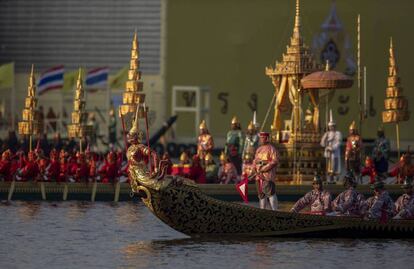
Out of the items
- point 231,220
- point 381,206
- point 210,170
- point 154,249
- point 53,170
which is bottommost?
point 154,249

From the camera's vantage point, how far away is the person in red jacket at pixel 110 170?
42.3 meters

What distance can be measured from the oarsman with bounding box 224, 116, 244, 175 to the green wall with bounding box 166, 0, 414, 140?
17.9m

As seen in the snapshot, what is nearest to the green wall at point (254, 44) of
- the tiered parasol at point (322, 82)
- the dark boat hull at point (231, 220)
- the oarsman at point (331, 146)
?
the oarsman at point (331, 146)

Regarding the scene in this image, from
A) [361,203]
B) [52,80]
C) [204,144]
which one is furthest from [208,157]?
[52,80]

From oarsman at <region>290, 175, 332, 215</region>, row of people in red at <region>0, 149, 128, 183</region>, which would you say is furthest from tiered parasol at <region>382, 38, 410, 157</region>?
oarsman at <region>290, 175, 332, 215</region>

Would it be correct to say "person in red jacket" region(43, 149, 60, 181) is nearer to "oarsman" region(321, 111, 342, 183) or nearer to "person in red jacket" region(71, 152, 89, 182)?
"person in red jacket" region(71, 152, 89, 182)

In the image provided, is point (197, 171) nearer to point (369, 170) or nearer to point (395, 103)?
point (369, 170)

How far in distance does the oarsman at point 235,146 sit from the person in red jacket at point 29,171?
642 centimetres

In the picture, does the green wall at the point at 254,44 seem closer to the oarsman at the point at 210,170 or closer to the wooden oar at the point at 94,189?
the oarsman at the point at 210,170

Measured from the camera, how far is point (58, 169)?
4234 cm

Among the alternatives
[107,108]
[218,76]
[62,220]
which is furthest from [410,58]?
[62,220]

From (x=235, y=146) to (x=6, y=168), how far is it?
7.38 meters

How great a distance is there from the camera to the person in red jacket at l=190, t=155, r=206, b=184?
42969 millimetres

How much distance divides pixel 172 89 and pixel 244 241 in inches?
1397
